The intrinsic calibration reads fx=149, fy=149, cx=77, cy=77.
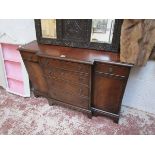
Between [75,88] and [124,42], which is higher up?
[124,42]

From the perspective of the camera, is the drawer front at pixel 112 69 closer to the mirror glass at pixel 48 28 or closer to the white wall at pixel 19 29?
the mirror glass at pixel 48 28

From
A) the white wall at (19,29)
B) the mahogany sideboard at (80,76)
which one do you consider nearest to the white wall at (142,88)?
the mahogany sideboard at (80,76)

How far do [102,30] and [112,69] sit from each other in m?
0.42

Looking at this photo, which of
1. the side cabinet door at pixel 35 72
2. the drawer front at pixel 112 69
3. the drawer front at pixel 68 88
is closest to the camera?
the drawer front at pixel 112 69

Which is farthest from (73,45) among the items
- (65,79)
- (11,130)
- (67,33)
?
(11,130)

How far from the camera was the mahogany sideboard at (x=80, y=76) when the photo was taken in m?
1.44

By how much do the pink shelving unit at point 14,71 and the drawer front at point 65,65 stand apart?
→ 626 millimetres

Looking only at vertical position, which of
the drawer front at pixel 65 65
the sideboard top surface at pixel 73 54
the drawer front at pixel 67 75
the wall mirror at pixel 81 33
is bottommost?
the drawer front at pixel 67 75

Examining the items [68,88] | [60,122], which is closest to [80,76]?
[68,88]
